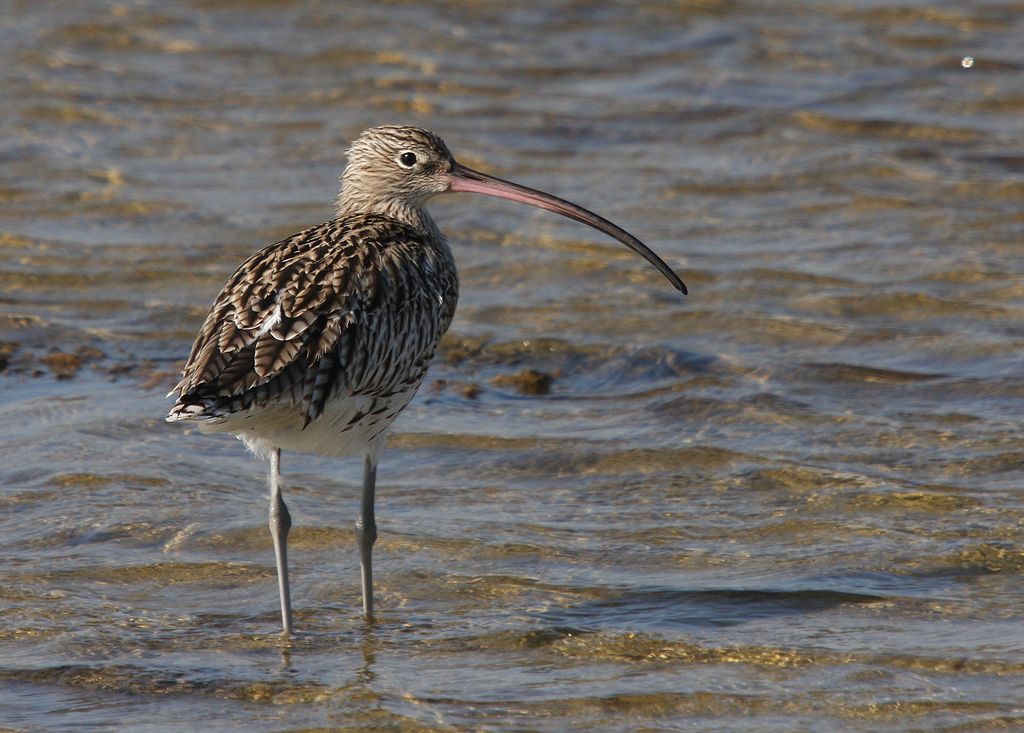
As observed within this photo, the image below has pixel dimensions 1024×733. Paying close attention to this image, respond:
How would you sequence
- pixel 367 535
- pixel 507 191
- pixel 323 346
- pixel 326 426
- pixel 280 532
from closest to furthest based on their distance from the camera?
pixel 323 346 → pixel 326 426 → pixel 280 532 → pixel 367 535 → pixel 507 191

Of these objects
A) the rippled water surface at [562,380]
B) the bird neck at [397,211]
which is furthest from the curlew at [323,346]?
the rippled water surface at [562,380]

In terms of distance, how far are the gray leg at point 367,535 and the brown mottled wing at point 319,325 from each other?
413 millimetres

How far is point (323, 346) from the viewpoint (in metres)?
6.27

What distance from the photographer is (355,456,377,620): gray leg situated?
6.68 metres

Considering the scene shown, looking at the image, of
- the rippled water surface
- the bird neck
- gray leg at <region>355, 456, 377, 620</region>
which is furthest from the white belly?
the bird neck

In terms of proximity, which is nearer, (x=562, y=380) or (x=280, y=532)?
(x=280, y=532)

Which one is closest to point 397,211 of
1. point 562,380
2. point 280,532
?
point 280,532

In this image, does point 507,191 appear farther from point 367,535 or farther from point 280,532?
point 280,532

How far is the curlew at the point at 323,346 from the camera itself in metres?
6.06

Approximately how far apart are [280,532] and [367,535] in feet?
1.11

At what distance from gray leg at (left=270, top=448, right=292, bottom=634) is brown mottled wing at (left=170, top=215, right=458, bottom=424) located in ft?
1.78

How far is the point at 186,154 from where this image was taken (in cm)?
1264

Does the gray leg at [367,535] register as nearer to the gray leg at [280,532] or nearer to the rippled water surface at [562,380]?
the rippled water surface at [562,380]

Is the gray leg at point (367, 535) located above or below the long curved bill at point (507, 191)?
below
